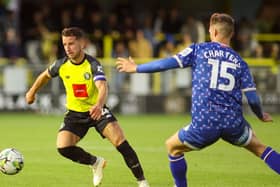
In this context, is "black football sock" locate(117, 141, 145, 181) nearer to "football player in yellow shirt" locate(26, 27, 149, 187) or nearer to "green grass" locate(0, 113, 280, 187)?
"football player in yellow shirt" locate(26, 27, 149, 187)

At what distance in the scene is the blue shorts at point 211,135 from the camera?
897 cm

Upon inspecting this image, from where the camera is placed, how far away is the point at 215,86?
8.93m

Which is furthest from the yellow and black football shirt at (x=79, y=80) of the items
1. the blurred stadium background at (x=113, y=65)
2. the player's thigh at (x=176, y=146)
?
the blurred stadium background at (x=113, y=65)

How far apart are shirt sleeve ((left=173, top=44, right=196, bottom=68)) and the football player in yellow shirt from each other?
4.57ft

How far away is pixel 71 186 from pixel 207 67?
253 cm

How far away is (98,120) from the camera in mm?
10328

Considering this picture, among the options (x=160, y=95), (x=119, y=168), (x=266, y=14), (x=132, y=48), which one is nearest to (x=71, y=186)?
(x=119, y=168)

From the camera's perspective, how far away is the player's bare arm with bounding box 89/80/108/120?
31.7 ft

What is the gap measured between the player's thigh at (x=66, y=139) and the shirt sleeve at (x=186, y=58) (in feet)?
6.58

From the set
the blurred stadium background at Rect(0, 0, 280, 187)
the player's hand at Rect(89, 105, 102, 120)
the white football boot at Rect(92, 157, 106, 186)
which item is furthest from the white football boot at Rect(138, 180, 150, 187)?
the blurred stadium background at Rect(0, 0, 280, 187)

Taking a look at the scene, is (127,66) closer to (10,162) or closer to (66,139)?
(66,139)

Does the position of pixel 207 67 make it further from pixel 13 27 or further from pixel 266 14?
pixel 266 14

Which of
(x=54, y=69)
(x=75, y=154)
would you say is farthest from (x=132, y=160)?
(x=54, y=69)

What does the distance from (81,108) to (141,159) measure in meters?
3.24
